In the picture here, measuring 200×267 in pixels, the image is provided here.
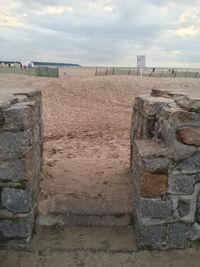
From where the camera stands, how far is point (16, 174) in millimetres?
2832

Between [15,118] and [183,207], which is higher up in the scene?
[15,118]

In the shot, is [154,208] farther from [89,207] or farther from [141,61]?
[141,61]

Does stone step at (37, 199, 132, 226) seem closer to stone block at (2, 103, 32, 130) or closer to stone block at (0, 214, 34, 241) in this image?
stone block at (0, 214, 34, 241)

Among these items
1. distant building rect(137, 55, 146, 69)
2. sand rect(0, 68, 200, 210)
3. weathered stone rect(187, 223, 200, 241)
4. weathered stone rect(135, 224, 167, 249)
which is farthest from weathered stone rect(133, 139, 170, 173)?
distant building rect(137, 55, 146, 69)

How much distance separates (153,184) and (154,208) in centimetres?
26

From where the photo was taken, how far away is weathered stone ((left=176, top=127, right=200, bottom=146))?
2691 mm

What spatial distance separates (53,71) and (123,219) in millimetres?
22137

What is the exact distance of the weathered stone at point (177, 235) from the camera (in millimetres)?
2990

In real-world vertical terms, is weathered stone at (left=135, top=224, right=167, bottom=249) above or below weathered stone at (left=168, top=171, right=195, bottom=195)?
below

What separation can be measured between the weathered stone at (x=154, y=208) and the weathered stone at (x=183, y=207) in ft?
0.36

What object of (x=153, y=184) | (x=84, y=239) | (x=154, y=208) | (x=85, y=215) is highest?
(x=153, y=184)

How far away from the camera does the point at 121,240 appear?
318cm

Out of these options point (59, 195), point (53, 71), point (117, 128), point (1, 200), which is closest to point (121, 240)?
point (59, 195)

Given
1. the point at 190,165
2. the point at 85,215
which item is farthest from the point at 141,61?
the point at 190,165
